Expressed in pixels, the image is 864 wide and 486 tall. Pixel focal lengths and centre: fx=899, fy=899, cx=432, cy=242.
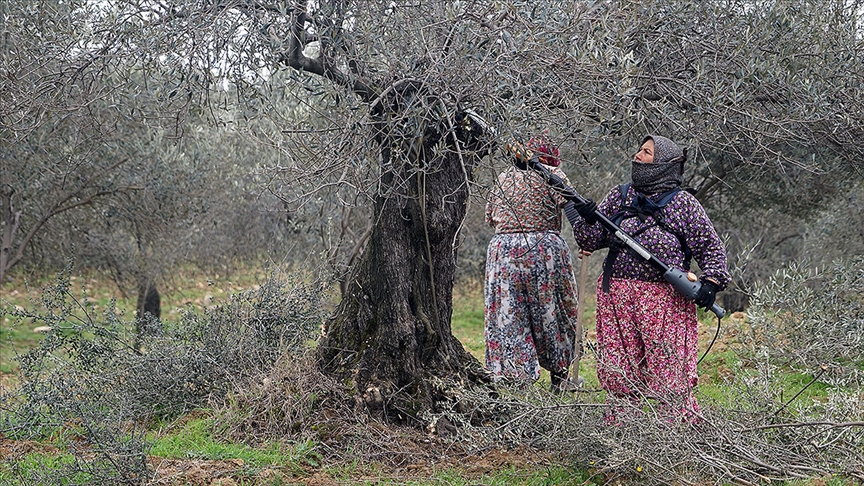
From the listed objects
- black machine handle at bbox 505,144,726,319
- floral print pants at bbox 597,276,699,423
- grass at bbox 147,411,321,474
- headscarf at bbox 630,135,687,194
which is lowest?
grass at bbox 147,411,321,474

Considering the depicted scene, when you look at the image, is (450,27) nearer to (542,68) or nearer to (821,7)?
(542,68)

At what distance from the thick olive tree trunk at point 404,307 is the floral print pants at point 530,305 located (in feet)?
1.85

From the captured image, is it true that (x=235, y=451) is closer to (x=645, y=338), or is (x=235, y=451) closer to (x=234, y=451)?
(x=234, y=451)

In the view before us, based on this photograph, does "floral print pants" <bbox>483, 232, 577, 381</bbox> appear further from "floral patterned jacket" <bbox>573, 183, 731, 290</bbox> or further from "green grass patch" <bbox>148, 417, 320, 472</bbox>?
"green grass patch" <bbox>148, 417, 320, 472</bbox>

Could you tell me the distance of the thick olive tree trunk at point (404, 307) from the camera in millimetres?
5613

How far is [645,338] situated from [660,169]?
0.98 metres

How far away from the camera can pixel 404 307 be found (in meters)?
5.73

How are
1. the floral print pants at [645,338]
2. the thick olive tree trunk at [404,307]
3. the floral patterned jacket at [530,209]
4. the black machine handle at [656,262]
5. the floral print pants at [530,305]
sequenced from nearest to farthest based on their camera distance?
1. the black machine handle at [656,262]
2. the floral print pants at [645,338]
3. the thick olive tree trunk at [404,307]
4. the floral patterned jacket at [530,209]
5. the floral print pants at [530,305]

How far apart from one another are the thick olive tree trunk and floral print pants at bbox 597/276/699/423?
40.2 inches

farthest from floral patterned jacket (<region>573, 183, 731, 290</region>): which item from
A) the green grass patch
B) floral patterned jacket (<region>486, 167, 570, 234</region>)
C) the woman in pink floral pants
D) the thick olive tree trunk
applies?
the green grass patch

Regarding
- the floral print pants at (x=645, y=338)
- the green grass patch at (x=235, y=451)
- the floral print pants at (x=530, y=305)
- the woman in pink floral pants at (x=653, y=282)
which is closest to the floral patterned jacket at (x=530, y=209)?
the floral print pants at (x=530, y=305)

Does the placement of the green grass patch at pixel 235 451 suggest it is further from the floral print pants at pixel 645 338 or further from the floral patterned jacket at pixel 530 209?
the floral patterned jacket at pixel 530 209

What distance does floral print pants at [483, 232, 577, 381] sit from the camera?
627 centimetres

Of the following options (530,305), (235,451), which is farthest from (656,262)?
(235,451)
